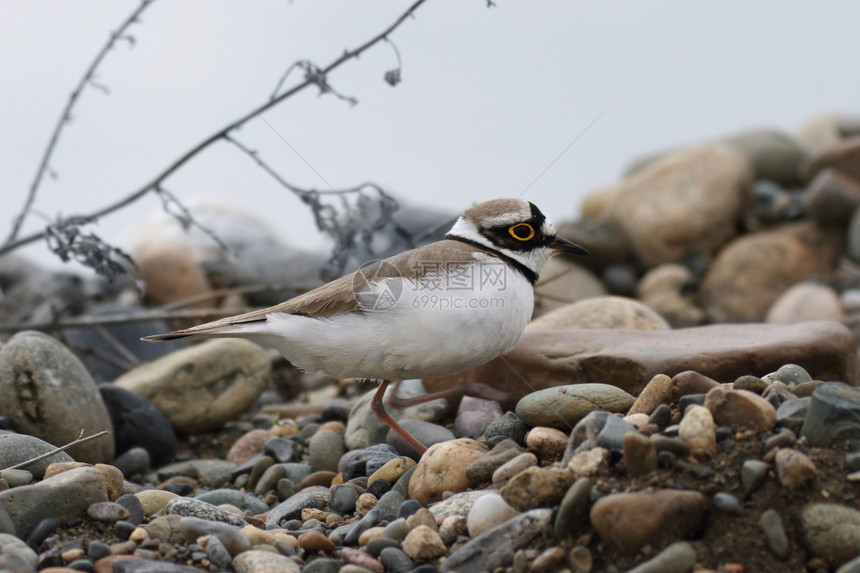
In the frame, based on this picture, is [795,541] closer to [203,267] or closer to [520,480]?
[520,480]

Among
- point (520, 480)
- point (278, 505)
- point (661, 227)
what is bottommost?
point (278, 505)

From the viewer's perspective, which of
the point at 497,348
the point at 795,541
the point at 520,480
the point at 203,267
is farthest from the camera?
the point at 203,267

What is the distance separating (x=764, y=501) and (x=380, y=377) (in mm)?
2185

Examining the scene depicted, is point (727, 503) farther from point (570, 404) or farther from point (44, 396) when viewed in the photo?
point (44, 396)

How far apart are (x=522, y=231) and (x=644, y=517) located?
223 cm

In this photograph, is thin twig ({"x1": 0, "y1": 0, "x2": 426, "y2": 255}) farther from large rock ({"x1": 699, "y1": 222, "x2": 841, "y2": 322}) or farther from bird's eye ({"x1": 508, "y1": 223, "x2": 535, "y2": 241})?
large rock ({"x1": 699, "y1": 222, "x2": 841, "y2": 322})

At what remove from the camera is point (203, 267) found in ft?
36.2

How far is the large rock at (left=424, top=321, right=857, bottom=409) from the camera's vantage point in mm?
5004

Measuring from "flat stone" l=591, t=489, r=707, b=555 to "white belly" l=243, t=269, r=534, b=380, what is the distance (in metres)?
1.36

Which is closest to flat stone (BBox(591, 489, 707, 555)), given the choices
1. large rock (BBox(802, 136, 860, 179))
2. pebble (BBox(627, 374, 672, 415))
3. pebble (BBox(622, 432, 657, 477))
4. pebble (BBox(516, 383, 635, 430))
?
pebble (BBox(622, 432, 657, 477))

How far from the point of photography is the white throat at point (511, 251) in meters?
4.95

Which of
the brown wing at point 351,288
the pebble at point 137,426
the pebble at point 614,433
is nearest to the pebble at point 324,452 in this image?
the brown wing at point 351,288

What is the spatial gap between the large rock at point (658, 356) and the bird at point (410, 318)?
67 centimetres

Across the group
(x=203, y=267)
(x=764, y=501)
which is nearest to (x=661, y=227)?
(x=203, y=267)
